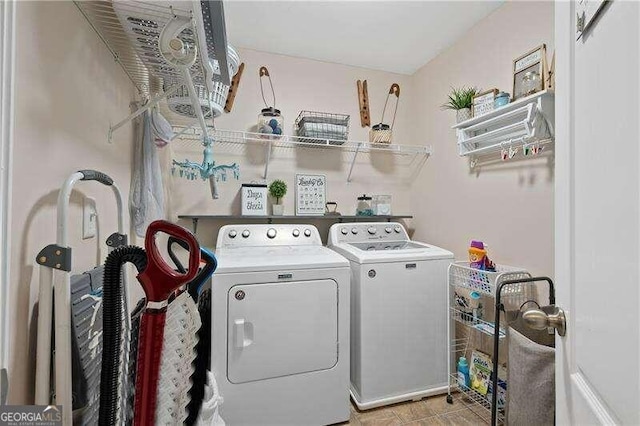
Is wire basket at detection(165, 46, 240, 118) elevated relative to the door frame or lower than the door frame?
elevated

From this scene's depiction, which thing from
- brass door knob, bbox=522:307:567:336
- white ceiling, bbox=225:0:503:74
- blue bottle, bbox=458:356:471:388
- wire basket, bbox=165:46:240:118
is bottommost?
blue bottle, bbox=458:356:471:388

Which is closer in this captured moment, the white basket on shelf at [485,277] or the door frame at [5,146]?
the door frame at [5,146]

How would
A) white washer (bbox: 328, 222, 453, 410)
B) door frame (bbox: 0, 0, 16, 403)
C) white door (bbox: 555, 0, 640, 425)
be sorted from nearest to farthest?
1. white door (bbox: 555, 0, 640, 425)
2. door frame (bbox: 0, 0, 16, 403)
3. white washer (bbox: 328, 222, 453, 410)

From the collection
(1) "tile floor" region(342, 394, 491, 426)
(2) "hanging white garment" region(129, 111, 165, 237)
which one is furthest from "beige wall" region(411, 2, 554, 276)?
(2) "hanging white garment" region(129, 111, 165, 237)

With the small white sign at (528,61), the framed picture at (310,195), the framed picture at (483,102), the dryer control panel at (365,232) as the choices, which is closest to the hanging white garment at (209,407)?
the dryer control panel at (365,232)

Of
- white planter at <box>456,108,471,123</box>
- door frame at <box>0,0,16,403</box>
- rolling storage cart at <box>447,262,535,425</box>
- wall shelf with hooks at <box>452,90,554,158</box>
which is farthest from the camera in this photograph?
white planter at <box>456,108,471,123</box>

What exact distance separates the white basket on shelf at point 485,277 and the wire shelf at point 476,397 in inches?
26.5

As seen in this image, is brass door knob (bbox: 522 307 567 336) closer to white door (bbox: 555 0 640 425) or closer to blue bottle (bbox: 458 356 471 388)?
white door (bbox: 555 0 640 425)

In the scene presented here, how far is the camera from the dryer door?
1537 millimetres

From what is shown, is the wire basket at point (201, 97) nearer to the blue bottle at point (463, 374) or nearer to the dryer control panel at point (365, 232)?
the dryer control panel at point (365, 232)

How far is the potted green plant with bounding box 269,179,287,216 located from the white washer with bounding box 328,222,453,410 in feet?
2.27

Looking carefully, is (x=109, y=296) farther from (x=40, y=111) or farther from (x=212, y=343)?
(x=212, y=343)

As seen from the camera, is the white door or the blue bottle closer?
the white door

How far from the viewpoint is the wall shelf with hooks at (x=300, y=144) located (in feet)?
7.34
